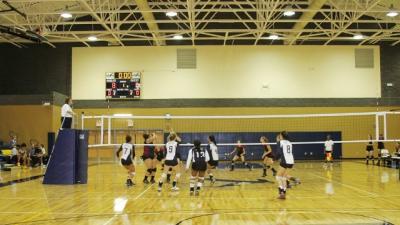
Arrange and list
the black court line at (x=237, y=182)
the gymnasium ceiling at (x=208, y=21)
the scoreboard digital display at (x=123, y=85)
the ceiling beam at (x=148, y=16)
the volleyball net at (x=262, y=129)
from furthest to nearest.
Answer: the scoreboard digital display at (x=123, y=85), the volleyball net at (x=262, y=129), the gymnasium ceiling at (x=208, y=21), the ceiling beam at (x=148, y=16), the black court line at (x=237, y=182)

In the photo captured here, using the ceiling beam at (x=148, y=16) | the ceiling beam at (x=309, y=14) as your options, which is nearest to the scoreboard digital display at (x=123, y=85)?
the ceiling beam at (x=148, y=16)

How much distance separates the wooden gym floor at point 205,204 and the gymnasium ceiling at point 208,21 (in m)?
11.4

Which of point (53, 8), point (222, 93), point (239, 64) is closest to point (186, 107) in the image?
point (222, 93)

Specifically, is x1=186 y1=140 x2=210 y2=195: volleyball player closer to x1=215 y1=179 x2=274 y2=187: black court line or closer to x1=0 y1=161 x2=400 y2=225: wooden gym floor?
x1=0 y1=161 x2=400 y2=225: wooden gym floor

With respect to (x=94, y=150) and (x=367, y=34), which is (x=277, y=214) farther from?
(x=367, y=34)

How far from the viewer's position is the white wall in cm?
3130

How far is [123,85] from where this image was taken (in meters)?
31.1

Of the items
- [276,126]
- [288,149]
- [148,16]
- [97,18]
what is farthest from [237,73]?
[288,149]

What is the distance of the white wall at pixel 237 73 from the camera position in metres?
31.3

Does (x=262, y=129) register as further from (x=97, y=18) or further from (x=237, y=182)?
(x=237, y=182)

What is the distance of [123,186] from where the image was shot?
14852 mm

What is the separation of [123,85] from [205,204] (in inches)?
849

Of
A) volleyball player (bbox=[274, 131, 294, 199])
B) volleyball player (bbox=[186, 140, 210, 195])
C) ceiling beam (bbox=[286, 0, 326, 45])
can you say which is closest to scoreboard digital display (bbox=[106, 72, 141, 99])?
ceiling beam (bbox=[286, 0, 326, 45])

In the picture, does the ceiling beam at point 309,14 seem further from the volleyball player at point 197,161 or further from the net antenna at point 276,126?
the volleyball player at point 197,161
